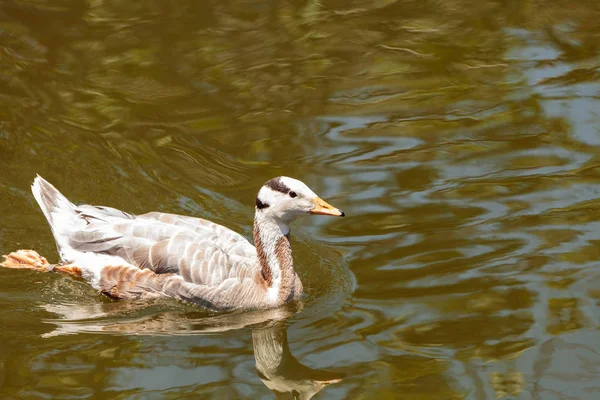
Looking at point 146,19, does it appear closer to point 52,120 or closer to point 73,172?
point 52,120

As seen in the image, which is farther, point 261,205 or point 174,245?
point 174,245

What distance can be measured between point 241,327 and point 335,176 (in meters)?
2.81

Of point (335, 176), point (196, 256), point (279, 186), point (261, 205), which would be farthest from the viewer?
point (335, 176)

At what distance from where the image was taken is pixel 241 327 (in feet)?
27.9

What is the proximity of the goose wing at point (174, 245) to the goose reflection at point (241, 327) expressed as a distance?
1.36 feet

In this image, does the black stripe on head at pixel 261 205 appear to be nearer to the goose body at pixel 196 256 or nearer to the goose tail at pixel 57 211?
the goose body at pixel 196 256

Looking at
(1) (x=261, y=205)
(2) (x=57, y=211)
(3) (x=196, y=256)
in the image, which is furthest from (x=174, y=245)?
(2) (x=57, y=211)

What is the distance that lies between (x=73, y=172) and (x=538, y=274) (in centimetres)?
545

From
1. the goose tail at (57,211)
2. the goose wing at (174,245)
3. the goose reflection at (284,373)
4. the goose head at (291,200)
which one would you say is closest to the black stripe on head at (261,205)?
the goose head at (291,200)

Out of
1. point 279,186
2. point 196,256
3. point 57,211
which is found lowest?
point 196,256

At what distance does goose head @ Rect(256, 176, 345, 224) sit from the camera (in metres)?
8.66

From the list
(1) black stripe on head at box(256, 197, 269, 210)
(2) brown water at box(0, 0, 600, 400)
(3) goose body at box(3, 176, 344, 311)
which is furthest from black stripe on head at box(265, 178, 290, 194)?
(2) brown water at box(0, 0, 600, 400)

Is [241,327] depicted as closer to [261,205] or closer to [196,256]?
[196,256]

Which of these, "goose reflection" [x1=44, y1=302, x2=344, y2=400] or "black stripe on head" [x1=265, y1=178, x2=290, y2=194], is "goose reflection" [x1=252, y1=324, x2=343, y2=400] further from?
"black stripe on head" [x1=265, y1=178, x2=290, y2=194]
